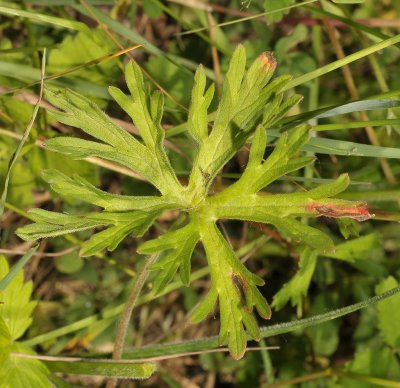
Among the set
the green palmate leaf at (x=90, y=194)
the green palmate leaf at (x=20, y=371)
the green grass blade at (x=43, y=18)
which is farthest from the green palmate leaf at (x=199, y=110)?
the green palmate leaf at (x=20, y=371)

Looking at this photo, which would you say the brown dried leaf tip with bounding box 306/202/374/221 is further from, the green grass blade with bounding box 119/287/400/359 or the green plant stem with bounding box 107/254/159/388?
the green plant stem with bounding box 107/254/159/388

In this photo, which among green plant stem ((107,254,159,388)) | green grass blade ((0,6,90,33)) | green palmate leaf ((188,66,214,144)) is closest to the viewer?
green palmate leaf ((188,66,214,144))

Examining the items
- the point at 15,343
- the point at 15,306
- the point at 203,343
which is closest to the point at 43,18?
the point at 15,306

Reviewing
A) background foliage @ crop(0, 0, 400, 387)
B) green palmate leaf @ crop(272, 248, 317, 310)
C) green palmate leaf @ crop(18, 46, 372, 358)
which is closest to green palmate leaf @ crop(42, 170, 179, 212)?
green palmate leaf @ crop(18, 46, 372, 358)

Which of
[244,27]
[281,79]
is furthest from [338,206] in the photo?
[244,27]

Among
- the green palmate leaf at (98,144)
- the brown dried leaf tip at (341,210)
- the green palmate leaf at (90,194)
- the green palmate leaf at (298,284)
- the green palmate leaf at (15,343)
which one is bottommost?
the green palmate leaf at (298,284)

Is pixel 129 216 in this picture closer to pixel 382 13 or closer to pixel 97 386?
pixel 97 386

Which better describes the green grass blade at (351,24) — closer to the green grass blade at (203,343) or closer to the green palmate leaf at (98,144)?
the green palmate leaf at (98,144)

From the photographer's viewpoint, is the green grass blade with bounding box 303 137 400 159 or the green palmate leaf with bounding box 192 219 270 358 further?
the green grass blade with bounding box 303 137 400 159

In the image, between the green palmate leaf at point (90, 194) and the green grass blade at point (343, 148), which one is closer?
the green palmate leaf at point (90, 194)
